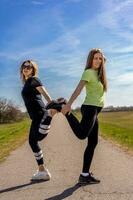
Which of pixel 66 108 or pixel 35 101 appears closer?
pixel 66 108

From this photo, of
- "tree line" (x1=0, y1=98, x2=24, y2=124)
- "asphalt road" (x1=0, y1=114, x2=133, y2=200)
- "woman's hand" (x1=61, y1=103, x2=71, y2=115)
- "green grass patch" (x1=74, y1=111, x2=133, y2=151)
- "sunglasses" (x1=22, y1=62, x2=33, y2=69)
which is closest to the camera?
"asphalt road" (x1=0, y1=114, x2=133, y2=200)

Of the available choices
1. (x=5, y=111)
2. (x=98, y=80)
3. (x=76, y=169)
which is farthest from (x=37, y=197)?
(x=5, y=111)

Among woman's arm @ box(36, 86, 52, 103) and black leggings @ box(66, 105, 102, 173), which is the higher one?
woman's arm @ box(36, 86, 52, 103)

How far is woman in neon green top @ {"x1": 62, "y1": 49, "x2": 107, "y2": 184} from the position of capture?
7238mm

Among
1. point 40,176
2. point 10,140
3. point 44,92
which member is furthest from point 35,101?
point 10,140

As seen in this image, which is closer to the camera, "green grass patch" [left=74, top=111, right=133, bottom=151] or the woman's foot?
the woman's foot

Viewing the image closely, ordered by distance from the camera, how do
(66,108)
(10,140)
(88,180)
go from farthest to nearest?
(10,140), (88,180), (66,108)

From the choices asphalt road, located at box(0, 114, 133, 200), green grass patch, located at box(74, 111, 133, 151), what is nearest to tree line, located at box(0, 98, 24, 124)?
green grass patch, located at box(74, 111, 133, 151)

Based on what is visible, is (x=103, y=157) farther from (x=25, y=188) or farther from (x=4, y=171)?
(x=25, y=188)

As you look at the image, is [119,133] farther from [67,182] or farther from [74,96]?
[74,96]

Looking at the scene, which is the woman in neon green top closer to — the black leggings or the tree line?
the black leggings

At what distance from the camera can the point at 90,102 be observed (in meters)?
7.34

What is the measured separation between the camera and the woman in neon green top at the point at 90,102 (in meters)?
7.24

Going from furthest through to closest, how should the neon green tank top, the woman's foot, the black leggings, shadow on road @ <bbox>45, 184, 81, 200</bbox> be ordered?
1. the woman's foot
2. the neon green tank top
3. the black leggings
4. shadow on road @ <bbox>45, 184, 81, 200</bbox>
